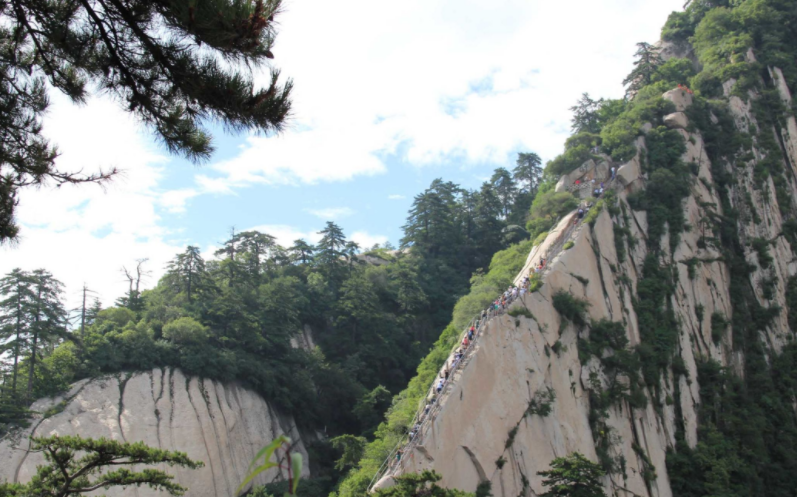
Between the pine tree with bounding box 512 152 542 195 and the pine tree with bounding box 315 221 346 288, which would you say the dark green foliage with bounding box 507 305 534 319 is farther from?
the pine tree with bounding box 512 152 542 195

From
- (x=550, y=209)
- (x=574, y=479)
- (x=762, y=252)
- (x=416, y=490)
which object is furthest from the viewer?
(x=762, y=252)

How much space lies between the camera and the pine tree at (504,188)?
2195 inches

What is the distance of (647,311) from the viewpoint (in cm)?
2981

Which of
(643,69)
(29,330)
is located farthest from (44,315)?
(643,69)

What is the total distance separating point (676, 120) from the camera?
122 feet

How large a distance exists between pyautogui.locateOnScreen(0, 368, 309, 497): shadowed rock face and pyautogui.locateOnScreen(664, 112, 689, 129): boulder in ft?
97.7

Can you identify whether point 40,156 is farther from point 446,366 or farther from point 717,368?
point 717,368

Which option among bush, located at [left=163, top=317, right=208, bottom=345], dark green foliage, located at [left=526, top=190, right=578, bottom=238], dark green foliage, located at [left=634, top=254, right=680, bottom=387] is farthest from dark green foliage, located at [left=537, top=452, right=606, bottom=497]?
bush, located at [left=163, top=317, right=208, bottom=345]

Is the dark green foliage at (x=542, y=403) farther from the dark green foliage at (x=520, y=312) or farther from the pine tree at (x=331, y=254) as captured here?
the pine tree at (x=331, y=254)

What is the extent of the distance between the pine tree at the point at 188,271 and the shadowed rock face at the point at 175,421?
7.71 m

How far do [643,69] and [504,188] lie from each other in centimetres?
1577

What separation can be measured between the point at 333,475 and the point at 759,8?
4492cm

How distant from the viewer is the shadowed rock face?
2507 centimetres

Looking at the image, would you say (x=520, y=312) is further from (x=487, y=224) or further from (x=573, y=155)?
(x=487, y=224)
